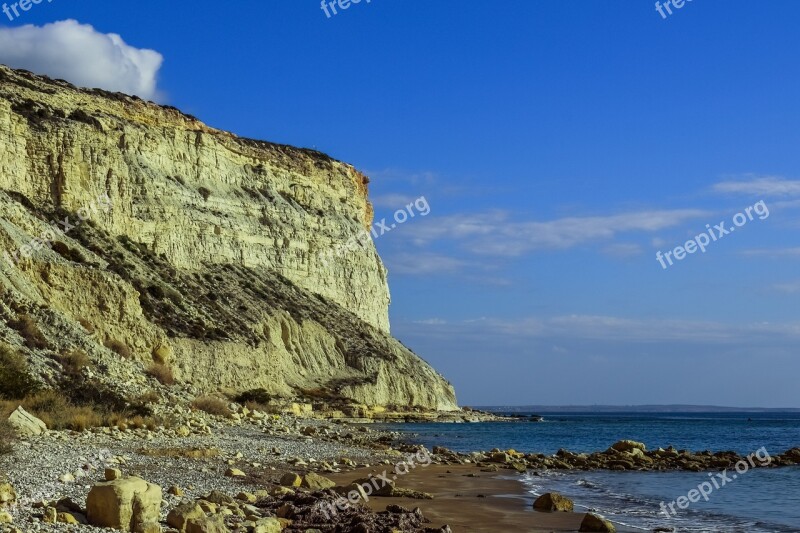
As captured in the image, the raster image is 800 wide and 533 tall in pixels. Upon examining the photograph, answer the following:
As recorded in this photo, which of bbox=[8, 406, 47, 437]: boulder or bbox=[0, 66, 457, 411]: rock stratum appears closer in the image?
bbox=[8, 406, 47, 437]: boulder

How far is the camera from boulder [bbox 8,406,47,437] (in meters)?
16.3

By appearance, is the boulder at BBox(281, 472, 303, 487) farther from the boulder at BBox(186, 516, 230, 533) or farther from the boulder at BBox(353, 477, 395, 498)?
the boulder at BBox(186, 516, 230, 533)

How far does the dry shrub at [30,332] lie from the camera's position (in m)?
24.1

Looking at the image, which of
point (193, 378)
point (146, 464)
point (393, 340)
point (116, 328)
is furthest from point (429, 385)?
point (146, 464)

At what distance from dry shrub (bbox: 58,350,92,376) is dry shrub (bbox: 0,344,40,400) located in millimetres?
1613

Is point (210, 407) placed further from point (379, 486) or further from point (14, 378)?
point (379, 486)

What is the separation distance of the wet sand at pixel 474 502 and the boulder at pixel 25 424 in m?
6.24

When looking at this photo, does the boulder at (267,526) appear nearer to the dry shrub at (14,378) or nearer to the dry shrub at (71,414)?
the dry shrub at (71,414)

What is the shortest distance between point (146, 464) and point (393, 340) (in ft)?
190

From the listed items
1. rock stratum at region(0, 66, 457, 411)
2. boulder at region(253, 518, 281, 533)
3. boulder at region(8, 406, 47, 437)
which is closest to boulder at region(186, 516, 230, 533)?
boulder at region(253, 518, 281, 533)

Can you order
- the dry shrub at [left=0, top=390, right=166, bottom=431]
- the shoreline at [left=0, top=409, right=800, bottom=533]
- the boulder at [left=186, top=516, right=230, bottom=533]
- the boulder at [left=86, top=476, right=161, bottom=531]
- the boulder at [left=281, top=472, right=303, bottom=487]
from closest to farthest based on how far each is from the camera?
the boulder at [left=86, top=476, right=161, bottom=531]
the boulder at [left=186, top=516, right=230, bottom=533]
the shoreline at [left=0, top=409, right=800, bottom=533]
the boulder at [left=281, top=472, right=303, bottom=487]
the dry shrub at [left=0, top=390, right=166, bottom=431]

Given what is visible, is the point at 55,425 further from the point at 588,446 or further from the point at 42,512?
the point at 588,446

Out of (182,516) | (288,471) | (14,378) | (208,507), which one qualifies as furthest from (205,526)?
(14,378)

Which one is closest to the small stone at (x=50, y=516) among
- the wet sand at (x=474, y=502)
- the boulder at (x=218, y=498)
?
the boulder at (x=218, y=498)
